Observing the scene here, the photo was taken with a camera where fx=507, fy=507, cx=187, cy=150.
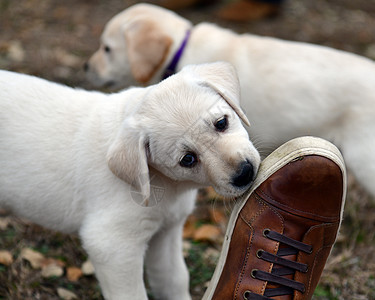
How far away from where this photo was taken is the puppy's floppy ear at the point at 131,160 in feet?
6.33

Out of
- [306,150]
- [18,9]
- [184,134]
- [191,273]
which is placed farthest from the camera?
[18,9]

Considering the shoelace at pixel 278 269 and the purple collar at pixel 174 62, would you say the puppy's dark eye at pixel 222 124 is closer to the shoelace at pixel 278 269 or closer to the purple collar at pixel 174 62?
the shoelace at pixel 278 269

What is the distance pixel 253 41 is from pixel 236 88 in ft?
5.26

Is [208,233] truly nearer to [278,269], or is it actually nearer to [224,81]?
[278,269]

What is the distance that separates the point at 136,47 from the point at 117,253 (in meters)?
1.86

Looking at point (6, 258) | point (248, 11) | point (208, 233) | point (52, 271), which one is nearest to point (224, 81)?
point (208, 233)

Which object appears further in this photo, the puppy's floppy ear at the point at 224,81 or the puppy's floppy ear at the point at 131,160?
the puppy's floppy ear at the point at 224,81

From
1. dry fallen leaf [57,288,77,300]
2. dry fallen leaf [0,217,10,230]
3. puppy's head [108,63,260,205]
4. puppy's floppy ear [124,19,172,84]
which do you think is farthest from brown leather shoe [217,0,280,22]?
dry fallen leaf [57,288,77,300]

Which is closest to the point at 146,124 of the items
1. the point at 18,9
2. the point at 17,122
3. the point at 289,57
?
the point at 17,122

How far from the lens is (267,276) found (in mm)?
2080

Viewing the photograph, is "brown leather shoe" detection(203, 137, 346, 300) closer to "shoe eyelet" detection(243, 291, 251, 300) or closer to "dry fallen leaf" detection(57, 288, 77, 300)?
"shoe eyelet" detection(243, 291, 251, 300)

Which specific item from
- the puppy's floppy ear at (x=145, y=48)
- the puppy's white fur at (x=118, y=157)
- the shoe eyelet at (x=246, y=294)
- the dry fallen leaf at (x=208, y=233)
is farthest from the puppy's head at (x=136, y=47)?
the shoe eyelet at (x=246, y=294)

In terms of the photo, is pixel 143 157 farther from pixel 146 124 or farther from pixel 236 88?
pixel 236 88

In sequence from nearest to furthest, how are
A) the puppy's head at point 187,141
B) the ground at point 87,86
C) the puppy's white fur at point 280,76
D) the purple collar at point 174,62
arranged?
the puppy's head at point 187,141 < the ground at point 87,86 < the puppy's white fur at point 280,76 < the purple collar at point 174,62
